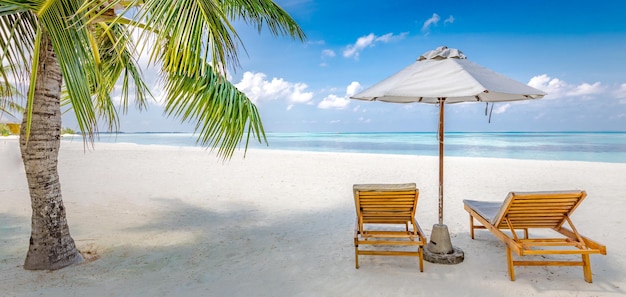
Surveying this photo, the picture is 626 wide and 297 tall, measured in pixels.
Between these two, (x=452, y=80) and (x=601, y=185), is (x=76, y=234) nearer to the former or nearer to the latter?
(x=452, y=80)

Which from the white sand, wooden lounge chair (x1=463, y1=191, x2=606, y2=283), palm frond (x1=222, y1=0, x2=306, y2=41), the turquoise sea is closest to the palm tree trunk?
the white sand

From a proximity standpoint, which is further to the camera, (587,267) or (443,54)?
(443,54)

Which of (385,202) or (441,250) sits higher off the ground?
(385,202)

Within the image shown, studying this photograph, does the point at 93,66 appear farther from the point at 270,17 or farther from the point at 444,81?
the point at 444,81

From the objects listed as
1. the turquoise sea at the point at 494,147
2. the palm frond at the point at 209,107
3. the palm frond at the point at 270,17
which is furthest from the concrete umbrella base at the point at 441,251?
the turquoise sea at the point at 494,147

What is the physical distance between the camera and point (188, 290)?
3.09 metres

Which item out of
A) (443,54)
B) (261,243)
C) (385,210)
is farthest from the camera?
(261,243)

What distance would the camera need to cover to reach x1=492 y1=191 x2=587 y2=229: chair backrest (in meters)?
3.16

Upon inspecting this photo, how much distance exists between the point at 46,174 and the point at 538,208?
4.92 m

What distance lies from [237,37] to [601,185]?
969cm

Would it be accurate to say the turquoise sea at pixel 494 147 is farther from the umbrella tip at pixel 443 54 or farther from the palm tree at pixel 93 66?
the umbrella tip at pixel 443 54

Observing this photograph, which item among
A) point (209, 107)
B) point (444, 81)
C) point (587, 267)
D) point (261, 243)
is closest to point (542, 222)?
point (587, 267)

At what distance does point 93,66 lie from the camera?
2.89 m

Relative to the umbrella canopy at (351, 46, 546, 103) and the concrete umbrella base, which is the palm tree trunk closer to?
the umbrella canopy at (351, 46, 546, 103)
